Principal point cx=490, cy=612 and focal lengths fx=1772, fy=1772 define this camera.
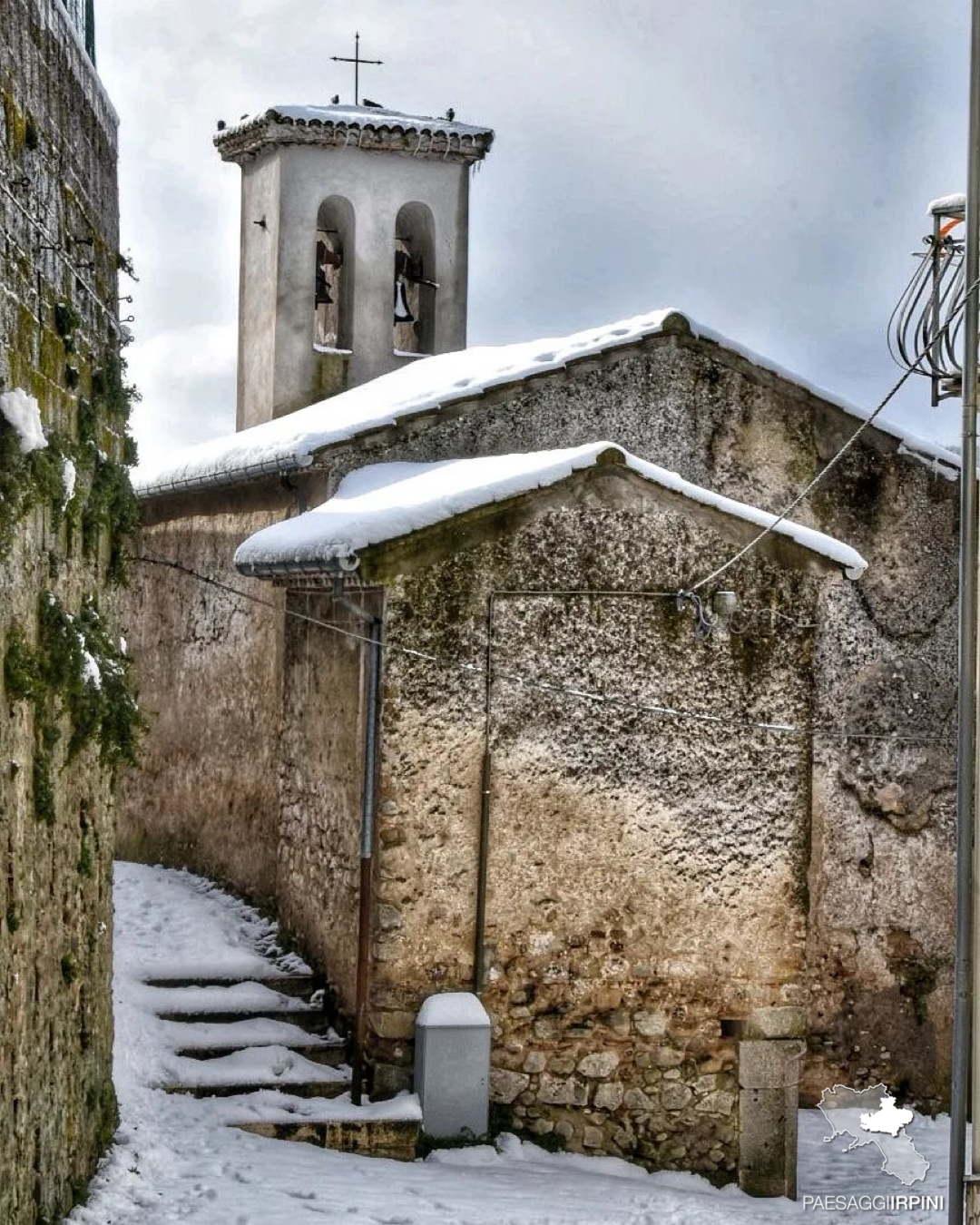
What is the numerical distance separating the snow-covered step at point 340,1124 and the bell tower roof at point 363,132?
976 centimetres

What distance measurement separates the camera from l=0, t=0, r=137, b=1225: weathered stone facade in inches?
236

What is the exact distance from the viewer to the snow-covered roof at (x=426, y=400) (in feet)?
39.6

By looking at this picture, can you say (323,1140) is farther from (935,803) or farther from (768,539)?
(935,803)

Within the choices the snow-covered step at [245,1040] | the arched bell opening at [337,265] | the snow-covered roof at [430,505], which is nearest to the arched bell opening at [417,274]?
the arched bell opening at [337,265]

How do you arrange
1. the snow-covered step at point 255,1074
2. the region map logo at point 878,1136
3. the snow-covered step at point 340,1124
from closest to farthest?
the snow-covered step at point 340,1124 < the snow-covered step at point 255,1074 < the region map logo at point 878,1136

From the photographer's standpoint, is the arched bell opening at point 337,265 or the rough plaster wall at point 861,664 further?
the arched bell opening at point 337,265

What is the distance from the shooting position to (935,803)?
1315 cm

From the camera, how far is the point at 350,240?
1673 centimetres

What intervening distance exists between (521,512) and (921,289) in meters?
2.69

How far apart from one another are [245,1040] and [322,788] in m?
1.72

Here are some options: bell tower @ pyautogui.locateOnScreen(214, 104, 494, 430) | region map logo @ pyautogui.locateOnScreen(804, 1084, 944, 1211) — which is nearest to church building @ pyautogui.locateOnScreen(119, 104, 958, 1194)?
region map logo @ pyautogui.locateOnScreen(804, 1084, 944, 1211)

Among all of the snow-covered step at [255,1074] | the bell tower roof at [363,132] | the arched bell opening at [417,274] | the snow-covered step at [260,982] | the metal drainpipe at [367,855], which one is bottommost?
the snow-covered step at [255,1074]

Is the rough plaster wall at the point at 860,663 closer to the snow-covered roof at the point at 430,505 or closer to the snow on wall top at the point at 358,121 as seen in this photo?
the snow-covered roof at the point at 430,505

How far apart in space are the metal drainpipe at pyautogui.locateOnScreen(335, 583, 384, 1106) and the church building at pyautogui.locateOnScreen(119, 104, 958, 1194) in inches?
0.9
